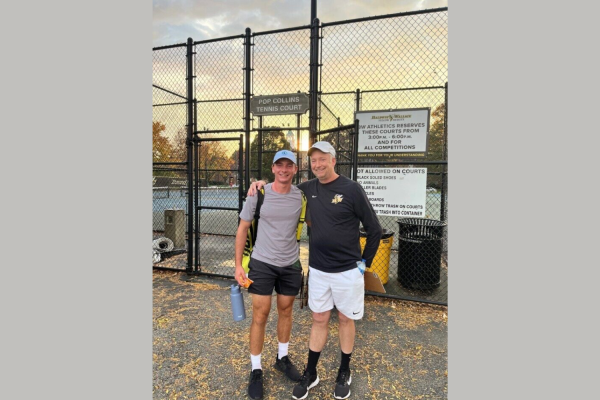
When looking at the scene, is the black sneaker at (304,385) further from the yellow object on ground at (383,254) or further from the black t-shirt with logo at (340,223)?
the yellow object on ground at (383,254)

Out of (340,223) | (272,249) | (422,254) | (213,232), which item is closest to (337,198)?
(340,223)

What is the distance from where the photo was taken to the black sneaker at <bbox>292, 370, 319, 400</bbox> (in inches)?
106

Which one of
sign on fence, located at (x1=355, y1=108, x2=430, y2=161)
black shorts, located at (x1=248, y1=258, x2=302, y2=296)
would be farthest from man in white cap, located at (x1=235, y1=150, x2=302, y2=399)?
sign on fence, located at (x1=355, y1=108, x2=430, y2=161)

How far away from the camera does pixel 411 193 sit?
4.34 meters

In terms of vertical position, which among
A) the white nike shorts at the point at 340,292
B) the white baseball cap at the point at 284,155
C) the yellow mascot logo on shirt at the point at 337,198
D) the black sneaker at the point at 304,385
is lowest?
the black sneaker at the point at 304,385

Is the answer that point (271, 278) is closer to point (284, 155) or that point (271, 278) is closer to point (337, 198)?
point (337, 198)

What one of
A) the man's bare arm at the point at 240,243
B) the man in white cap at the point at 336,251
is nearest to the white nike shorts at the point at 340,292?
the man in white cap at the point at 336,251

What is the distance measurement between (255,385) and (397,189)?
3005 mm

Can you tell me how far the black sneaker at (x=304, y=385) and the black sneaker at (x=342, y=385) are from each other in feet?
0.67

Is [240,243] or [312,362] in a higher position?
[240,243]

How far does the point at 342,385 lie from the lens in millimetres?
2752

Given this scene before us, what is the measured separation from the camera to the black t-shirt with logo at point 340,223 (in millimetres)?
2639

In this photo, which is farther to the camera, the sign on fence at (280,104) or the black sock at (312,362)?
the sign on fence at (280,104)

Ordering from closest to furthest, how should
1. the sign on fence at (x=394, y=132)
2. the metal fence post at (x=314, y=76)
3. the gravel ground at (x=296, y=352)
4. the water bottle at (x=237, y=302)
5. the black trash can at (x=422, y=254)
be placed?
the gravel ground at (x=296, y=352)
the water bottle at (x=237, y=302)
the sign on fence at (x=394, y=132)
the metal fence post at (x=314, y=76)
the black trash can at (x=422, y=254)
